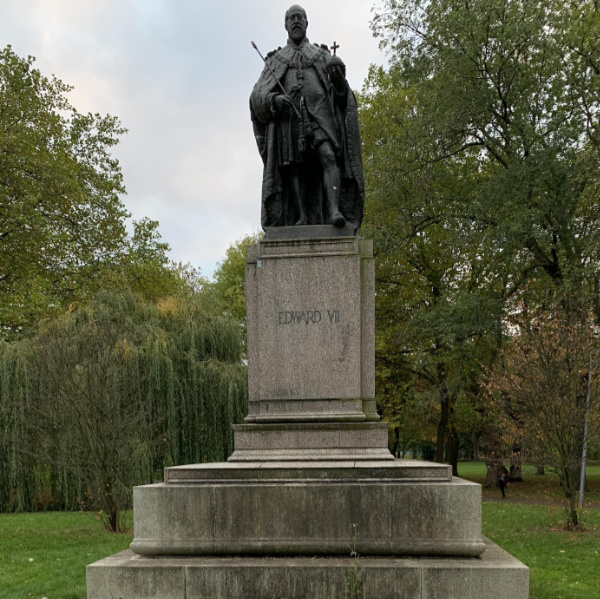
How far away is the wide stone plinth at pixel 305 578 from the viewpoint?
4906 mm

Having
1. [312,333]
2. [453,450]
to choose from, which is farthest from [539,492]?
[312,333]

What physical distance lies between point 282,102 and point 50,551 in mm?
7907

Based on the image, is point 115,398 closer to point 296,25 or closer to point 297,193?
point 297,193

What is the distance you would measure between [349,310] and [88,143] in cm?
2057

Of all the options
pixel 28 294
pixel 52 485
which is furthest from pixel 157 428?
pixel 28 294

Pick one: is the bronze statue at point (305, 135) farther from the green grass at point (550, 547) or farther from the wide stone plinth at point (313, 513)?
the green grass at point (550, 547)

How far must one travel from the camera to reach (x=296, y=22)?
7.35 m

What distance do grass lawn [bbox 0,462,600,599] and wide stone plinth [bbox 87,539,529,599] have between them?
212mm

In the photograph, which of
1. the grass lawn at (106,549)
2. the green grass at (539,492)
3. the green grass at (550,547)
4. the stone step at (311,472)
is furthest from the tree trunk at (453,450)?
the stone step at (311,472)

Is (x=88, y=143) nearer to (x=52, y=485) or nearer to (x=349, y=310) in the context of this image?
(x=52, y=485)

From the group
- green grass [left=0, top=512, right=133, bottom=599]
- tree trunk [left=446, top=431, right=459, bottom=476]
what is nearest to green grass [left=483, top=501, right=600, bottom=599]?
green grass [left=0, top=512, right=133, bottom=599]

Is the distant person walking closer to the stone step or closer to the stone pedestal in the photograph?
the stone pedestal

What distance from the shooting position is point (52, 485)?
683 inches

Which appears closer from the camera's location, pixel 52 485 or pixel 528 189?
pixel 52 485
